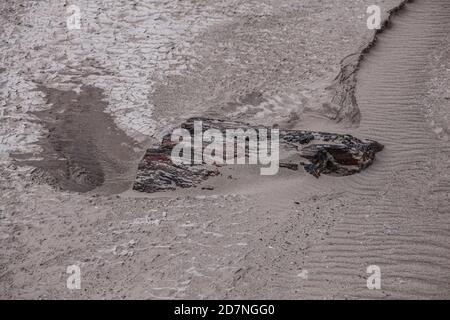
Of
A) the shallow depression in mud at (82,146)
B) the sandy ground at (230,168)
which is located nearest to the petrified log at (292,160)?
the sandy ground at (230,168)

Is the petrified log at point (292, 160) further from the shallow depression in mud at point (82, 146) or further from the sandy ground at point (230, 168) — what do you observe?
the shallow depression in mud at point (82, 146)

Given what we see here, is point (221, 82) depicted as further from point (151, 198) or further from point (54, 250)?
point (54, 250)

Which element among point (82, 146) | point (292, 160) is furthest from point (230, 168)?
point (82, 146)

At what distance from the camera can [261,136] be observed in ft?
18.7

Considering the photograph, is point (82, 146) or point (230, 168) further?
point (82, 146)

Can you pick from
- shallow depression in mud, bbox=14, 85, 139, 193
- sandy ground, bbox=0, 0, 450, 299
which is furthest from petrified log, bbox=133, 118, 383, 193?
shallow depression in mud, bbox=14, 85, 139, 193

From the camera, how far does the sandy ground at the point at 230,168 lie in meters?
4.38

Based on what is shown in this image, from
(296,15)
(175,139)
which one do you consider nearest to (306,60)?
(296,15)

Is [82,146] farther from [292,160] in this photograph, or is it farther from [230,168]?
[292,160]

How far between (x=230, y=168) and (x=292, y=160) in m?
0.71

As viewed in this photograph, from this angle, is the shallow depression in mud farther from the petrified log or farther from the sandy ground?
the petrified log

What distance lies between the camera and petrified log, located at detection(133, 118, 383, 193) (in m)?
5.42

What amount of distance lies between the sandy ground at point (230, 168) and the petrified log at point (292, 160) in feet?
0.41

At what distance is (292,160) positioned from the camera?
18.2 ft
